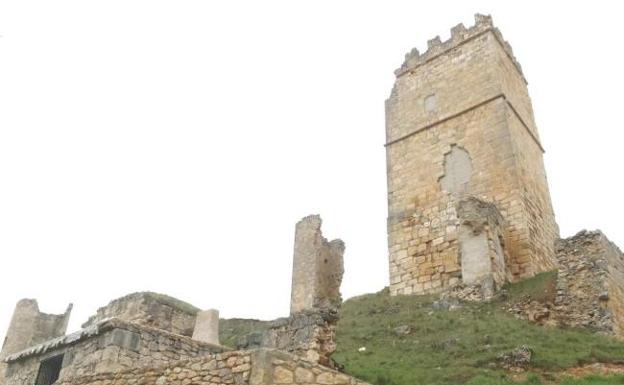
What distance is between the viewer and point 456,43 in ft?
68.3

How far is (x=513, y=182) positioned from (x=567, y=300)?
5.14m

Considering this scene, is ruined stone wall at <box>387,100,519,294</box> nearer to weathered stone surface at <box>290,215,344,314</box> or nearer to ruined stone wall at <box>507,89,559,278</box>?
ruined stone wall at <box>507,89,559,278</box>

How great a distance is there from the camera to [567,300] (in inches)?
513

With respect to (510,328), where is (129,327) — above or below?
below

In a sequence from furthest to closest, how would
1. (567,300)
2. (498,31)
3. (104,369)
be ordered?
(498,31) → (567,300) → (104,369)

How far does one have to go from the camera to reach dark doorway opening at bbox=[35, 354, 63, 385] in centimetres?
916

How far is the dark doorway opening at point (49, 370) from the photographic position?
9.16 m

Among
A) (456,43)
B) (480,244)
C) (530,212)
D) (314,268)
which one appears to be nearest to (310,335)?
(480,244)

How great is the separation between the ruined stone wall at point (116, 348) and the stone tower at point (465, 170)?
9.13 metres

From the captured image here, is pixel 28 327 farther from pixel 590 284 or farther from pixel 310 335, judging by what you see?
pixel 590 284

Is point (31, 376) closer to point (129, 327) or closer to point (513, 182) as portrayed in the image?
point (129, 327)

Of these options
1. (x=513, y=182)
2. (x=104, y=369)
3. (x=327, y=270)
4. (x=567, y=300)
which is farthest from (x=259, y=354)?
(x=327, y=270)

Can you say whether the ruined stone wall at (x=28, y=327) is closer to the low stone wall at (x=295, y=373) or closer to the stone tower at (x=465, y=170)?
the stone tower at (x=465, y=170)

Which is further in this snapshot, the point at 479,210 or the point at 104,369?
the point at 479,210
